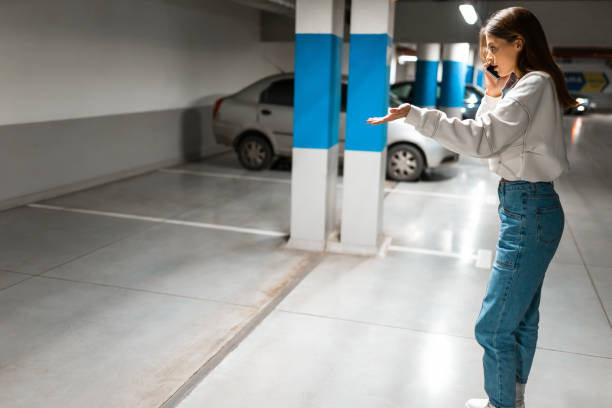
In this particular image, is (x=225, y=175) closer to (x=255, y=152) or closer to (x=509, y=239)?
(x=255, y=152)

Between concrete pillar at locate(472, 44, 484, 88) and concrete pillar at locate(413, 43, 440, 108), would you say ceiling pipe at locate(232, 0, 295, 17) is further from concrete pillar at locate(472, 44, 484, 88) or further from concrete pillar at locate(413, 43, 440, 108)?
concrete pillar at locate(472, 44, 484, 88)

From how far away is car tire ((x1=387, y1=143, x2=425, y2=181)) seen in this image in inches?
347

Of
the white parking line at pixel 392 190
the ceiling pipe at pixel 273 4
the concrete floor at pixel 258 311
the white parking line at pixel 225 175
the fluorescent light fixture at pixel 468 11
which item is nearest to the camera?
the concrete floor at pixel 258 311

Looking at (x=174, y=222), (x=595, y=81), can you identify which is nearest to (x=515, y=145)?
(x=174, y=222)

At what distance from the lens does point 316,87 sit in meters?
5.25

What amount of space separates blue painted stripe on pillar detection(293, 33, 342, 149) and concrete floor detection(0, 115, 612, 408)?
1134 mm

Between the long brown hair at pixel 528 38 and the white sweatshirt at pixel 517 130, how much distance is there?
0.05 metres

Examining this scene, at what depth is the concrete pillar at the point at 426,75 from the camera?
12195 mm

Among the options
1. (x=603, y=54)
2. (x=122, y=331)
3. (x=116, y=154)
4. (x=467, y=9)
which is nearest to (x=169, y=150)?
(x=116, y=154)

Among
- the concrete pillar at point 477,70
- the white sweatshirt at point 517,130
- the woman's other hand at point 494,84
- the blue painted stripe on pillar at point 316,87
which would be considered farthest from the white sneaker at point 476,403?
the concrete pillar at point 477,70

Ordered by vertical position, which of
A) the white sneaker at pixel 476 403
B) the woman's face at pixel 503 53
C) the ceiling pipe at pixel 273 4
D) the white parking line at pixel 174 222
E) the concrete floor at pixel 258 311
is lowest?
the concrete floor at pixel 258 311

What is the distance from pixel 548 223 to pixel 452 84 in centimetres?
1094

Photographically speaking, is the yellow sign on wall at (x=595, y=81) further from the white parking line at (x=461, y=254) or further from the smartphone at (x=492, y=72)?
the smartphone at (x=492, y=72)

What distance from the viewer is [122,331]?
372cm
